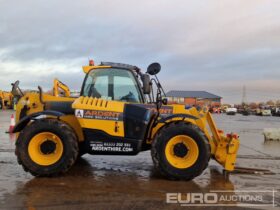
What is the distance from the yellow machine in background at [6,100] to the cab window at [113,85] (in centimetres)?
4495

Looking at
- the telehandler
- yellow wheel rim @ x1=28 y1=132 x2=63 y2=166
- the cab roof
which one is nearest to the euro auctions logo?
the telehandler

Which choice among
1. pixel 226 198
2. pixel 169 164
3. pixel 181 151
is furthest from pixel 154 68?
pixel 226 198

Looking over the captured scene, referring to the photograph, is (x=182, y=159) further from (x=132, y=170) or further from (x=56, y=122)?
(x=56, y=122)

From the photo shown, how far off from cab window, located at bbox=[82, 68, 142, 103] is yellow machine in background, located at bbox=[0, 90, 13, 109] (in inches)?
1770

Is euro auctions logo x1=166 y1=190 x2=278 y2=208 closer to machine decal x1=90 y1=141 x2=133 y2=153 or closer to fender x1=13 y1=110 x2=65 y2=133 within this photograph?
machine decal x1=90 y1=141 x2=133 y2=153

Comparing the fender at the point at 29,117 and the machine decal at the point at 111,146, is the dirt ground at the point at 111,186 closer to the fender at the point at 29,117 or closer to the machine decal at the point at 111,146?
the machine decal at the point at 111,146

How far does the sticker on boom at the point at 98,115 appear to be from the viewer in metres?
6.50

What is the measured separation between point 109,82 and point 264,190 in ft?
11.7

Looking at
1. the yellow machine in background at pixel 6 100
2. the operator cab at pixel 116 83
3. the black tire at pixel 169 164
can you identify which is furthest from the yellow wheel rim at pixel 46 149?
the yellow machine in background at pixel 6 100

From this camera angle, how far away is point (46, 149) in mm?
6504

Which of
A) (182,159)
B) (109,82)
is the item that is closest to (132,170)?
(182,159)

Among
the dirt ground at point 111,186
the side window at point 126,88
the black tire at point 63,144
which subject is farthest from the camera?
the side window at point 126,88

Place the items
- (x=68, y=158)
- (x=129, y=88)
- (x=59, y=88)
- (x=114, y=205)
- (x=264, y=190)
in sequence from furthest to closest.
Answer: (x=59, y=88) → (x=129, y=88) → (x=68, y=158) → (x=264, y=190) → (x=114, y=205)

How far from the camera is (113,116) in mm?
6562
